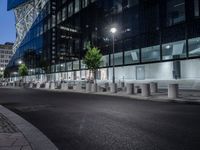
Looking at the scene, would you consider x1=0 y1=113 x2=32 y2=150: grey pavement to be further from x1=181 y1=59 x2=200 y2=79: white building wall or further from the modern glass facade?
the modern glass facade

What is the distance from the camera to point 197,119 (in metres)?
8.64

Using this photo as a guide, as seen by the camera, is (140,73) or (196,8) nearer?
(196,8)

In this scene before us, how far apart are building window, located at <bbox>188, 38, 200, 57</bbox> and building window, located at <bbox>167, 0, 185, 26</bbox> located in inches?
127

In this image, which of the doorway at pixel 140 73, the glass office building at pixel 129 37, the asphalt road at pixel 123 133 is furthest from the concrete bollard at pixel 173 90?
the doorway at pixel 140 73

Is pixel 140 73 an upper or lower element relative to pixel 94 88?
upper

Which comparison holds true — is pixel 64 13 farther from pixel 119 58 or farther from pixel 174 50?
pixel 174 50

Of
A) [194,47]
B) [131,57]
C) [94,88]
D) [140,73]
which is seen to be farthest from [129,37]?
[94,88]

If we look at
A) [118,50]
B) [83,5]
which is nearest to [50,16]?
[83,5]

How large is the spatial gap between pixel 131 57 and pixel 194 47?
33.4 ft

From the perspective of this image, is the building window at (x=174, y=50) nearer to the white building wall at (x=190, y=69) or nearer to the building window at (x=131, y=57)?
the white building wall at (x=190, y=69)

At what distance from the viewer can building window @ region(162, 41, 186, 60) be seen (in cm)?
2753

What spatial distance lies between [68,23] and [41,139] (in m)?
50.1

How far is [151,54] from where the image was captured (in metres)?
31.3

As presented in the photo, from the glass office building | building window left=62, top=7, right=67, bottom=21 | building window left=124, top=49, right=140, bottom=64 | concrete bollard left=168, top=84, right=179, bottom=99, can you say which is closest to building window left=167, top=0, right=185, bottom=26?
the glass office building
